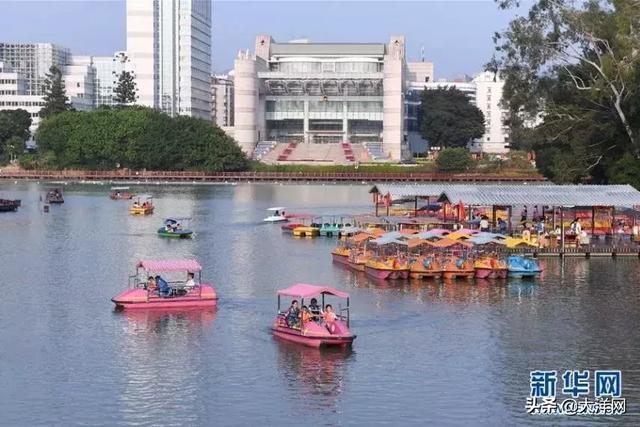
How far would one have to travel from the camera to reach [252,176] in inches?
6097

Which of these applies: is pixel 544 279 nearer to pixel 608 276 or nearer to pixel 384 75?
pixel 608 276

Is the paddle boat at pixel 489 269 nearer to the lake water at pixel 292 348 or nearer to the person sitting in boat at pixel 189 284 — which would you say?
the lake water at pixel 292 348

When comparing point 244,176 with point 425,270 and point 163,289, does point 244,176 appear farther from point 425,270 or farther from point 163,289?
point 163,289

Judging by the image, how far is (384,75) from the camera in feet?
600

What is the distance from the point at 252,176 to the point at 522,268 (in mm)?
104875

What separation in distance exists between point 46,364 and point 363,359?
10.3 metres

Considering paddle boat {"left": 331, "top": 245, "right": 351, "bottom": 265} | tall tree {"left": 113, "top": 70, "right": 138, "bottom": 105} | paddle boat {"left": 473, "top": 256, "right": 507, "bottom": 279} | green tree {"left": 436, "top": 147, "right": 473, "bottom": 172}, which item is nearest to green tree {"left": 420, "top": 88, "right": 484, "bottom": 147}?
green tree {"left": 436, "top": 147, "right": 473, "bottom": 172}

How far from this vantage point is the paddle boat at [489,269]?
51.4 m

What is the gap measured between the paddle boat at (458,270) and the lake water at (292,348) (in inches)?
70.8

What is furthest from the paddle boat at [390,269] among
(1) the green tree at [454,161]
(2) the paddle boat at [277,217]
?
(1) the green tree at [454,161]

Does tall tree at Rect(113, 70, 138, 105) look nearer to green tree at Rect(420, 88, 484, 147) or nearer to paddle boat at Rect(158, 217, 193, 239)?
green tree at Rect(420, 88, 484, 147)

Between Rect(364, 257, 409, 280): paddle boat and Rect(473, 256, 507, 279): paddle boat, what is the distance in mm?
3522

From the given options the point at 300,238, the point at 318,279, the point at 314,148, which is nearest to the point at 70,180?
the point at 314,148

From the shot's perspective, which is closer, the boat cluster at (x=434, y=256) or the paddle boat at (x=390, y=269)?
the paddle boat at (x=390, y=269)
